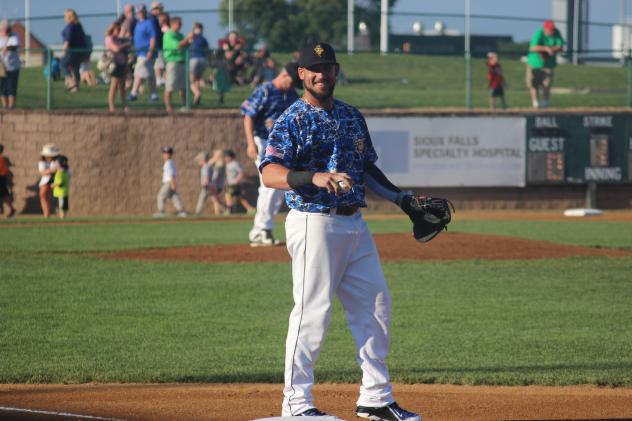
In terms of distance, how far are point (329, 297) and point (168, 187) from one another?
60.8 ft

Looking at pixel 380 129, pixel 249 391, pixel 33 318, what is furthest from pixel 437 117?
pixel 249 391

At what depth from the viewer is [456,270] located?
533 inches

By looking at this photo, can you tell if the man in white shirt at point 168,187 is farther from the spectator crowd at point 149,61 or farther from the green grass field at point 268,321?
the green grass field at point 268,321

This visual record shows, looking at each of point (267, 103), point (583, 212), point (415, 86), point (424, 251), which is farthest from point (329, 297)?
point (415, 86)

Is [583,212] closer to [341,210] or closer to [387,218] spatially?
[387,218]

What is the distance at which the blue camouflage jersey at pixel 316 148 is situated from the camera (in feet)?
18.7

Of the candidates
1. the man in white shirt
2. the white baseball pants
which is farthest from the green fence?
the white baseball pants

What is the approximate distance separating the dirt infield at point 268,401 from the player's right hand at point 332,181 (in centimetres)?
144

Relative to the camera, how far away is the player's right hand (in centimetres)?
531

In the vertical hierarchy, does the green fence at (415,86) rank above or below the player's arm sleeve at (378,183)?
above

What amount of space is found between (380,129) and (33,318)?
52.4ft

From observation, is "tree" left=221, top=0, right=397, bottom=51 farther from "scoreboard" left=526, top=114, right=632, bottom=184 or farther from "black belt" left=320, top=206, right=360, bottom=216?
"black belt" left=320, top=206, right=360, bottom=216

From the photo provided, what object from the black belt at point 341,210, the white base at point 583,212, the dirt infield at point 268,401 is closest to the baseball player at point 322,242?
the black belt at point 341,210

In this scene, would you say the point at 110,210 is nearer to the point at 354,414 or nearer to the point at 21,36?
the point at 21,36
